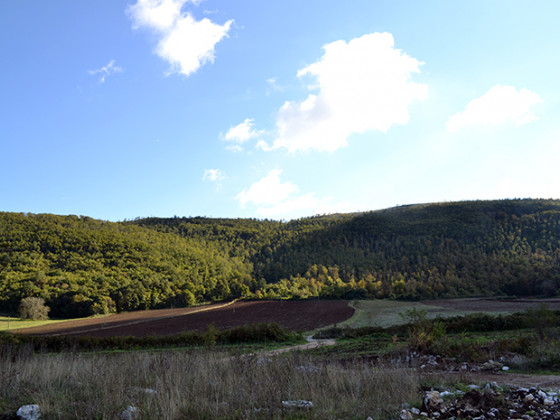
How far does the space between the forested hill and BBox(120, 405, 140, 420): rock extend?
58.7 m

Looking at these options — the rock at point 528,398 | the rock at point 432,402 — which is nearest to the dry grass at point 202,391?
the rock at point 432,402

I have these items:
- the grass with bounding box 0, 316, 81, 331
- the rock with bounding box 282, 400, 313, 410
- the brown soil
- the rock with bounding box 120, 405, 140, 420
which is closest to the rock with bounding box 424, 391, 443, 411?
the rock with bounding box 282, 400, 313, 410

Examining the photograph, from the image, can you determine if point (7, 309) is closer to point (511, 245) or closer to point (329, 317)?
point (329, 317)

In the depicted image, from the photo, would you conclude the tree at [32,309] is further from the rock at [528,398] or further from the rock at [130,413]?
the rock at [528,398]

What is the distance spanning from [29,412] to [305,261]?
107m

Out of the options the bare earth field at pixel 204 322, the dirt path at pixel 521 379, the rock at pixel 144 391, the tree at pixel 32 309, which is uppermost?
the rock at pixel 144 391

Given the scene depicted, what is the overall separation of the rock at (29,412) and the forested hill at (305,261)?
57.5 m

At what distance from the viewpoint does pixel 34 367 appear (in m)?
8.81

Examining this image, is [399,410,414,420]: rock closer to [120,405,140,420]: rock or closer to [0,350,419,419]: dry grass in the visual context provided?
[0,350,419,419]: dry grass

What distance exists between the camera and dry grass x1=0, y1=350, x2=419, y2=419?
5.53m

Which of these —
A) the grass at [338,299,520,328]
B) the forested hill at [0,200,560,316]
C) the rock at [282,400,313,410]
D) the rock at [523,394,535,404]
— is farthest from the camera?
the forested hill at [0,200,560,316]

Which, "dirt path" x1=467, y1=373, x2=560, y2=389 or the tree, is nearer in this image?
"dirt path" x1=467, y1=373, x2=560, y2=389

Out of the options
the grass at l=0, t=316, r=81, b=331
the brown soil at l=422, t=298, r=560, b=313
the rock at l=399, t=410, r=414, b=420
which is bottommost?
the brown soil at l=422, t=298, r=560, b=313

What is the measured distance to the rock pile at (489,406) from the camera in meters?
5.66
